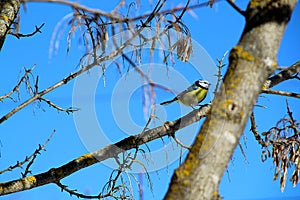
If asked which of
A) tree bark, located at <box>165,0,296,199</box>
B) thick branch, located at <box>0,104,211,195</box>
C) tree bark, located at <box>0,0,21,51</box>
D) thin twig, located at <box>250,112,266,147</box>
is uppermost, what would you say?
tree bark, located at <box>0,0,21,51</box>

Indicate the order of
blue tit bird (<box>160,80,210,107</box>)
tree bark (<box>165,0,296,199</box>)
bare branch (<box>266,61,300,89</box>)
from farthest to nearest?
blue tit bird (<box>160,80,210,107</box>) < bare branch (<box>266,61,300,89</box>) < tree bark (<box>165,0,296,199</box>)

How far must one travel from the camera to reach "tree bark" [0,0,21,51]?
9.23ft

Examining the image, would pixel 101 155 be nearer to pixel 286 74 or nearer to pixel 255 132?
pixel 255 132

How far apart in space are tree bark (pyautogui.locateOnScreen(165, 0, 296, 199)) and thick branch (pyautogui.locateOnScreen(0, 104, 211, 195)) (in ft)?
4.26

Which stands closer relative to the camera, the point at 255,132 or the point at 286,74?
the point at 286,74

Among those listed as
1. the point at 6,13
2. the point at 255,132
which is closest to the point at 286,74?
the point at 255,132

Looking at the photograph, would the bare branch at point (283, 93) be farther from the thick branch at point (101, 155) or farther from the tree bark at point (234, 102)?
the tree bark at point (234, 102)

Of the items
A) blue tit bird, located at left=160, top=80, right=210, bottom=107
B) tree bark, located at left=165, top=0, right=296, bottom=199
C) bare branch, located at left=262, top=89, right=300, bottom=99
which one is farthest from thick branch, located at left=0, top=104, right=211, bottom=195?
tree bark, located at left=165, top=0, right=296, bottom=199

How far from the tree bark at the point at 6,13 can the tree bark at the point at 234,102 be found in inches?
74.8

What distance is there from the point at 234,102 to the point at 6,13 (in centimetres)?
205

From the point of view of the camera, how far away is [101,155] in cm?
266

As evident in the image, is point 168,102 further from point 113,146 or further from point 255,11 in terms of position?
point 255,11

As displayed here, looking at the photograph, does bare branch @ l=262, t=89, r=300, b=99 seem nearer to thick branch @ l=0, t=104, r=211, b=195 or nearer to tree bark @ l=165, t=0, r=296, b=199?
thick branch @ l=0, t=104, r=211, b=195

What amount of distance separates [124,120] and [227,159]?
1.40 meters
